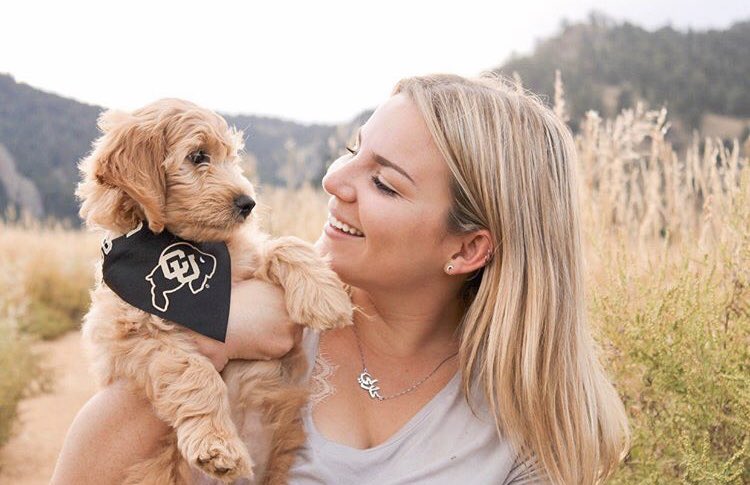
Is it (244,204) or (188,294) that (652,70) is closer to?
(244,204)

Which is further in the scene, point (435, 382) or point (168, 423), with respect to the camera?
point (435, 382)

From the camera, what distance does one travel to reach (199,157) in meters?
2.93

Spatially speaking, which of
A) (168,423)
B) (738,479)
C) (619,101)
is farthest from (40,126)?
(619,101)

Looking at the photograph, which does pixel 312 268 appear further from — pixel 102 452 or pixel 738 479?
pixel 738 479

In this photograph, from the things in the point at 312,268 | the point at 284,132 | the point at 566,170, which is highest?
the point at 566,170

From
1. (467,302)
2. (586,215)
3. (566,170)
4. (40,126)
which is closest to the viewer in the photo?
(566,170)

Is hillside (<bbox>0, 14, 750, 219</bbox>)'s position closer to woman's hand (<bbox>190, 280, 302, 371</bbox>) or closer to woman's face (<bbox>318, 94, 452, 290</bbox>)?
woman's face (<bbox>318, 94, 452, 290</bbox>)

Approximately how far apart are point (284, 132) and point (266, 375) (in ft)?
57.2

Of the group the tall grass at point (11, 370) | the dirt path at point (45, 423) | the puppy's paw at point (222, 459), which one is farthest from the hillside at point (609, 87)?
the puppy's paw at point (222, 459)

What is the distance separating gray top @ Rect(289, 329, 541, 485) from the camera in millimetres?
2607

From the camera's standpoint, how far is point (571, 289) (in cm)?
295

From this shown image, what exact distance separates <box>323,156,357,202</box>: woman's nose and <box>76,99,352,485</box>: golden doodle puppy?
0.24 meters

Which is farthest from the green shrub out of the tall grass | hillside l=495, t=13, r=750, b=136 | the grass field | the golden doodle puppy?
hillside l=495, t=13, r=750, b=136

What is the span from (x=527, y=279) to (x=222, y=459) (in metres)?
1.27
